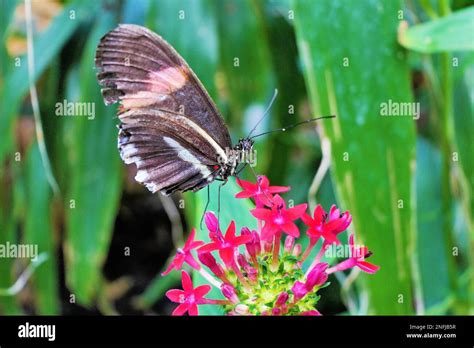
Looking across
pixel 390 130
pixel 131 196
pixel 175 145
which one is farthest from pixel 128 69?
pixel 390 130

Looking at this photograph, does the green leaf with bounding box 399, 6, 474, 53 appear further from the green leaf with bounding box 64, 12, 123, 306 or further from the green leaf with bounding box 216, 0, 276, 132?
the green leaf with bounding box 64, 12, 123, 306

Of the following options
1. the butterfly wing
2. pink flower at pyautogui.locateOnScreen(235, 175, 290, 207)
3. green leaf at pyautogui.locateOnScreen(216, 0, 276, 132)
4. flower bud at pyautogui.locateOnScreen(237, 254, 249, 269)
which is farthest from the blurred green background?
flower bud at pyautogui.locateOnScreen(237, 254, 249, 269)

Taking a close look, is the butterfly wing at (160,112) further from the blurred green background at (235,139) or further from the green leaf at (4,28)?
the green leaf at (4,28)

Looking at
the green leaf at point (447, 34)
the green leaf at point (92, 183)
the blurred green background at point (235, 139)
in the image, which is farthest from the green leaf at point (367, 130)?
the green leaf at point (92, 183)

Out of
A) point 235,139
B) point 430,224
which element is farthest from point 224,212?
point 430,224

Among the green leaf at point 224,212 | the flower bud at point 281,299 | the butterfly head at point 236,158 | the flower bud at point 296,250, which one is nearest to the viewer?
the flower bud at point 281,299
